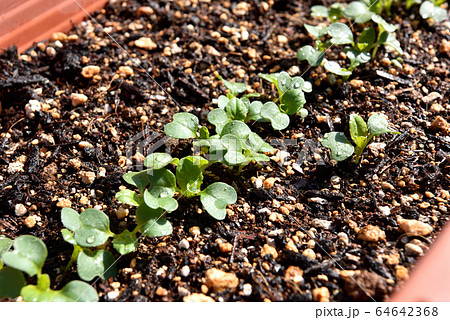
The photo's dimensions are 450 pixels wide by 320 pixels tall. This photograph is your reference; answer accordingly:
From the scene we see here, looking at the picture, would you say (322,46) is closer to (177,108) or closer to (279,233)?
(177,108)

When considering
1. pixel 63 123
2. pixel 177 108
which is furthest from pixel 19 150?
pixel 177 108

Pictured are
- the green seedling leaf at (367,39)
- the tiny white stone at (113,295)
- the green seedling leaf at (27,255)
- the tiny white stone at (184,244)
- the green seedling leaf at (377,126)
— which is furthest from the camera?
the green seedling leaf at (367,39)

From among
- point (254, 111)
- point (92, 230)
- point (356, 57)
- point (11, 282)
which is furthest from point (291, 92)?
point (11, 282)

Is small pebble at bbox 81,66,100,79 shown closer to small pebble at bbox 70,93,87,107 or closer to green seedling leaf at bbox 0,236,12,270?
small pebble at bbox 70,93,87,107

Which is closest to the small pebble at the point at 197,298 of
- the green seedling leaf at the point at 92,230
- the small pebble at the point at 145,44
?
the green seedling leaf at the point at 92,230

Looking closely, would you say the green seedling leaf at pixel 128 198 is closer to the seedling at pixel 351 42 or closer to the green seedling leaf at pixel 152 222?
the green seedling leaf at pixel 152 222
